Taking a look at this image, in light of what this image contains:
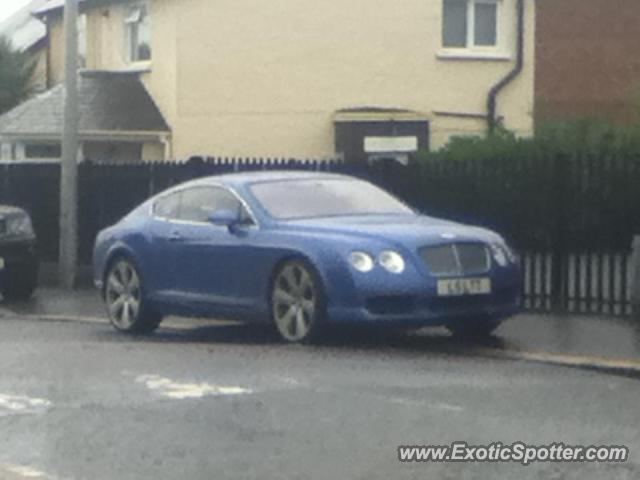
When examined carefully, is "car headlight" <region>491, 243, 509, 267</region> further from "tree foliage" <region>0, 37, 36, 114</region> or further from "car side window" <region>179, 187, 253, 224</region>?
"tree foliage" <region>0, 37, 36, 114</region>

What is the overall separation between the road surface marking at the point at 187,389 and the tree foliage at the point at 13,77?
3291 centimetres

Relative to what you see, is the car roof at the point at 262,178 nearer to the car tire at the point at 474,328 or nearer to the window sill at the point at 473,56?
the car tire at the point at 474,328

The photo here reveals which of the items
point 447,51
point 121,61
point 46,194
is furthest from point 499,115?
point 46,194

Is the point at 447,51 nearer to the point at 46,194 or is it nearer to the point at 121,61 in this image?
the point at 121,61

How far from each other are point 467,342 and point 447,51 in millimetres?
22456

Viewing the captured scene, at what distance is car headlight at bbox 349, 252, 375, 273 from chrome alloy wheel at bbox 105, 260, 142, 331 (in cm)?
316

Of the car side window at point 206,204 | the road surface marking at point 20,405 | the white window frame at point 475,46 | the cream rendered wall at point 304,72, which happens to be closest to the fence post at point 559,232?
the car side window at point 206,204

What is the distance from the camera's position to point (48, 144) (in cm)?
3909

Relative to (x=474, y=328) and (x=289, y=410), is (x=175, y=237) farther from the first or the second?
(x=289, y=410)

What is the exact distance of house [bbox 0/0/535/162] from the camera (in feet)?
120

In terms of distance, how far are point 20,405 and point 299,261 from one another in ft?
12.4

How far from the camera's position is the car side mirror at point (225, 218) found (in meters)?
16.7

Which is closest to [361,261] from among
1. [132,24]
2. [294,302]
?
[294,302]

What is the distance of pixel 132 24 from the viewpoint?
39.0 meters
